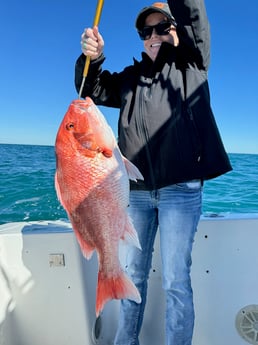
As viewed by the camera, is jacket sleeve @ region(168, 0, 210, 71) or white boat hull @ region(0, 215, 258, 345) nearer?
jacket sleeve @ region(168, 0, 210, 71)

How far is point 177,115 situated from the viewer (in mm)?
1650

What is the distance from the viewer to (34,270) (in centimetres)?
219

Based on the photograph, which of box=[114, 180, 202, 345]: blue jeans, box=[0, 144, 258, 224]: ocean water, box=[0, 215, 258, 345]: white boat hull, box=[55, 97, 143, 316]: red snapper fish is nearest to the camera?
box=[55, 97, 143, 316]: red snapper fish

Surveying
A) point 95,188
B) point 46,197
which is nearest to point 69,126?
point 95,188

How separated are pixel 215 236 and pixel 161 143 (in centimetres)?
96

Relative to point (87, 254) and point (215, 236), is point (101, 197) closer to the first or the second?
point (87, 254)

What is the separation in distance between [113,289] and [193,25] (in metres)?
1.35

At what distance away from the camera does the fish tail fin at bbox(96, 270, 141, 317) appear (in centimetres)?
145

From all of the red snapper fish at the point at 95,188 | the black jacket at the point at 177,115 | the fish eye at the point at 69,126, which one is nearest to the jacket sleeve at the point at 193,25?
the black jacket at the point at 177,115

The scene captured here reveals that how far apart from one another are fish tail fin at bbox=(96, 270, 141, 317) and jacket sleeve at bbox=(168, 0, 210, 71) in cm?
122

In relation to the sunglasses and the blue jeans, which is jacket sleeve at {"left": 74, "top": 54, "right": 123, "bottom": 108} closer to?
the sunglasses

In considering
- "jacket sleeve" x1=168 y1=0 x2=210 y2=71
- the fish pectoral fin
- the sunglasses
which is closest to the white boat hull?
the fish pectoral fin

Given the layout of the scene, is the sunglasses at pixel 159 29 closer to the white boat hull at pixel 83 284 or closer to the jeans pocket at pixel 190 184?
the jeans pocket at pixel 190 184

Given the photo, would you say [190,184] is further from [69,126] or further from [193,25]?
[193,25]
